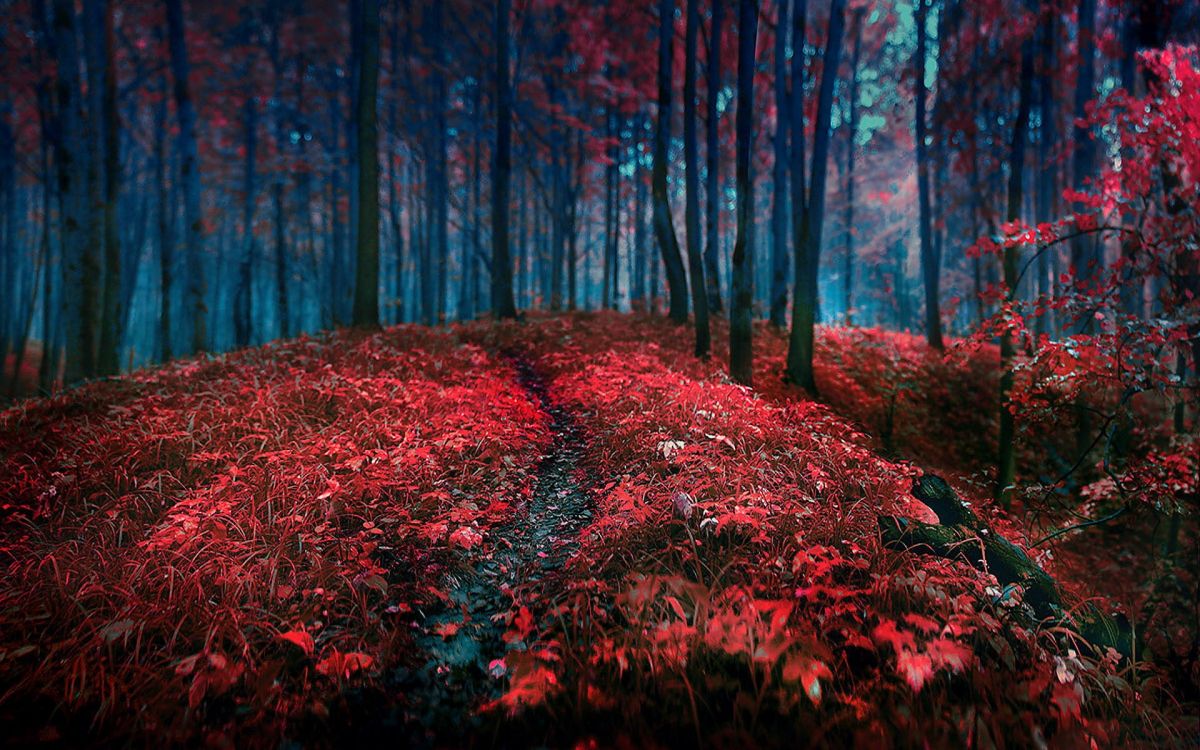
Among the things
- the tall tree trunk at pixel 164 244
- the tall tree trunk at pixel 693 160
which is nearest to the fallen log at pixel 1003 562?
the tall tree trunk at pixel 693 160

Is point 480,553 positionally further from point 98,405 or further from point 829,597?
point 98,405

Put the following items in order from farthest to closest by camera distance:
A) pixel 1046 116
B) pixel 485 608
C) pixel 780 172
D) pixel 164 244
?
1. pixel 164 244
2. pixel 1046 116
3. pixel 780 172
4. pixel 485 608

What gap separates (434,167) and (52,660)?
775 inches

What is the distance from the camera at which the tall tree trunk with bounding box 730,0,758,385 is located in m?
8.48

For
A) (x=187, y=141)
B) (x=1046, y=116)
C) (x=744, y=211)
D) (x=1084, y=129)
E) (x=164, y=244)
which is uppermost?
(x=1046, y=116)

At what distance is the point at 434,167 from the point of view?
19.4m

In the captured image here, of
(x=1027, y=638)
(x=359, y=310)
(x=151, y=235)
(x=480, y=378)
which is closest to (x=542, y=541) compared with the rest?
(x=1027, y=638)

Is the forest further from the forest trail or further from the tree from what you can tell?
the tree

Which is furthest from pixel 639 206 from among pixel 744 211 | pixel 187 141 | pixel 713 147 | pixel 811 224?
pixel 187 141

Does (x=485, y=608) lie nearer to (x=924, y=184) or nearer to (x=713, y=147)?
(x=713, y=147)

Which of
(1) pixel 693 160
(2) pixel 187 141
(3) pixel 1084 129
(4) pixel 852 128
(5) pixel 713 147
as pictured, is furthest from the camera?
(4) pixel 852 128

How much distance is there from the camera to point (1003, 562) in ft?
10.5

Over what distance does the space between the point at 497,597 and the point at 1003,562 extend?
3061mm

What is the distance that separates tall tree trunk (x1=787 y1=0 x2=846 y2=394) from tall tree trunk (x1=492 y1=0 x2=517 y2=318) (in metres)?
7.15
